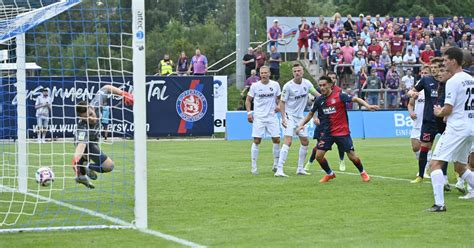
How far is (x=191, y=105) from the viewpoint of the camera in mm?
35562

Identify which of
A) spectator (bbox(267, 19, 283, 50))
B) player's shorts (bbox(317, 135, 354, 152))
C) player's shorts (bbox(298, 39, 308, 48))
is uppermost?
spectator (bbox(267, 19, 283, 50))

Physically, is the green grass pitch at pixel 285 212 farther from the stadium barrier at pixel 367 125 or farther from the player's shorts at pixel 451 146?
the stadium barrier at pixel 367 125

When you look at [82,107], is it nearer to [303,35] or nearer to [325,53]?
[325,53]

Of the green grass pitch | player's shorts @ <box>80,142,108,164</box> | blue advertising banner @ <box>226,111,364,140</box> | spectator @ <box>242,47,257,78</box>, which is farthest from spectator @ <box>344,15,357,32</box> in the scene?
player's shorts @ <box>80,142,108,164</box>

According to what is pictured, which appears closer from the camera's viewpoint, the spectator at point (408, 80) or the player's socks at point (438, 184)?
the player's socks at point (438, 184)

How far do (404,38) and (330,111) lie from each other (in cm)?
2544

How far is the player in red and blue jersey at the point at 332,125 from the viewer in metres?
16.3

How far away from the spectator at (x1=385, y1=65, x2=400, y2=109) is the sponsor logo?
8218 millimetres

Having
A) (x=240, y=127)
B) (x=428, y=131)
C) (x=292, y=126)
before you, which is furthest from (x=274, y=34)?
(x=428, y=131)

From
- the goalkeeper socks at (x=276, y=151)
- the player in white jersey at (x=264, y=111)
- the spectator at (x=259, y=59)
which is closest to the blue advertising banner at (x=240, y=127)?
the spectator at (x=259, y=59)

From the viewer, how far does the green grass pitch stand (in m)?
9.52

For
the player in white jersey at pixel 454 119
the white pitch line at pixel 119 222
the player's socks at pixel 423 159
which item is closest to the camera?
the white pitch line at pixel 119 222

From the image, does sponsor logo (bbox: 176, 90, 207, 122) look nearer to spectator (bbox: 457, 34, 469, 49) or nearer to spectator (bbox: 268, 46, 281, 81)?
spectator (bbox: 268, 46, 281, 81)

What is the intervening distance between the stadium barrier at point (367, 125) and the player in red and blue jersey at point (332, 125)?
17.7 metres
